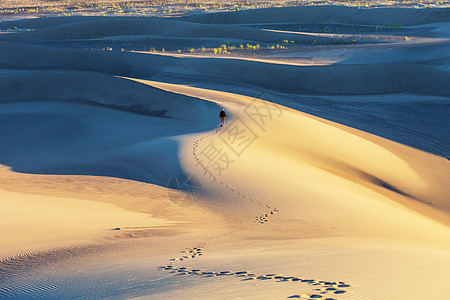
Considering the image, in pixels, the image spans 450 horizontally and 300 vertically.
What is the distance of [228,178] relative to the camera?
38.0 feet

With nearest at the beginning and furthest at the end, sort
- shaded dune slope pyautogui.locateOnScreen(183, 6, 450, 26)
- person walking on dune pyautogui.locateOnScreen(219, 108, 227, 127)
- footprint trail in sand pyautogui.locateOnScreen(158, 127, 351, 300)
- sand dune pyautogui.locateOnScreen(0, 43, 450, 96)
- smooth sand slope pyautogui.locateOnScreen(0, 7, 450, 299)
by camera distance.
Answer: footprint trail in sand pyautogui.locateOnScreen(158, 127, 351, 300)
smooth sand slope pyautogui.locateOnScreen(0, 7, 450, 299)
person walking on dune pyautogui.locateOnScreen(219, 108, 227, 127)
sand dune pyautogui.locateOnScreen(0, 43, 450, 96)
shaded dune slope pyautogui.locateOnScreen(183, 6, 450, 26)

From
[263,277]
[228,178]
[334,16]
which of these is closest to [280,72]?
[228,178]

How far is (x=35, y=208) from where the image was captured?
383 inches

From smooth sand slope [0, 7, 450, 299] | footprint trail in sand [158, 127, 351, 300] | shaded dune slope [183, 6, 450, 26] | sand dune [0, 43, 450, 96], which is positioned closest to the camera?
footprint trail in sand [158, 127, 351, 300]

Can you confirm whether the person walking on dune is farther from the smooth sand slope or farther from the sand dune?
the sand dune

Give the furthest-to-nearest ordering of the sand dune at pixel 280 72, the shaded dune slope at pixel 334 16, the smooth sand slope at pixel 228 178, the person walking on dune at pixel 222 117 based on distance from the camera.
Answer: the shaded dune slope at pixel 334 16 → the sand dune at pixel 280 72 → the person walking on dune at pixel 222 117 → the smooth sand slope at pixel 228 178

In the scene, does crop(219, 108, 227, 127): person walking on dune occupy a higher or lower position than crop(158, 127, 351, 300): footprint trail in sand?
higher

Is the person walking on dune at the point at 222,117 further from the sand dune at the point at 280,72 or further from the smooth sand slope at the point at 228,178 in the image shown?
the sand dune at the point at 280,72

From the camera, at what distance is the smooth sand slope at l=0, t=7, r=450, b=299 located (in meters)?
6.15

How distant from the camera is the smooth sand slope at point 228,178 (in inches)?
242

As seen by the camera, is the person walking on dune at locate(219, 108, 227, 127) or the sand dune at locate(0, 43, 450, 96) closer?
the person walking on dune at locate(219, 108, 227, 127)

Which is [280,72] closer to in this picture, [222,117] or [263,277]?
[222,117]

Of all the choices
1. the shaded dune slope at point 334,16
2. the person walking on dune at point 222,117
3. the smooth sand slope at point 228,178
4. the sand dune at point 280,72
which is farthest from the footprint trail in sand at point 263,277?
the shaded dune slope at point 334,16

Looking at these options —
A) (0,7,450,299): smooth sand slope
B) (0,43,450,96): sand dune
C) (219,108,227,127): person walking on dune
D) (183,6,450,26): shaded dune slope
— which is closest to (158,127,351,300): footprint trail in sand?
(0,7,450,299): smooth sand slope
